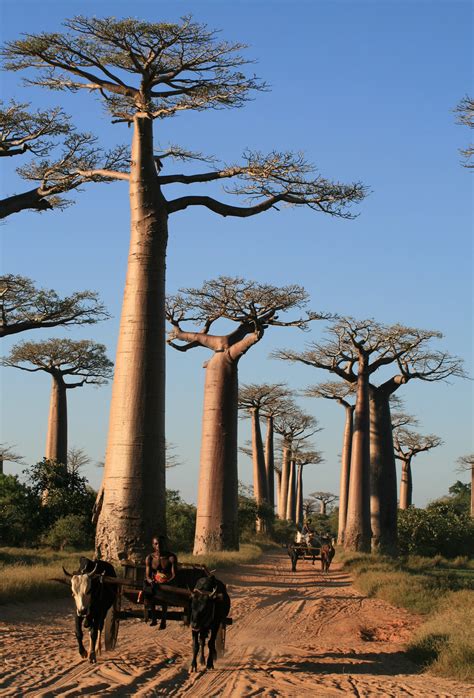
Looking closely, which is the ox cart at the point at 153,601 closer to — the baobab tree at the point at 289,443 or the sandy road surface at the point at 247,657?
the sandy road surface at the point at 247,657

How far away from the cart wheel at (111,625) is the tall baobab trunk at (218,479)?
10950 millimetres

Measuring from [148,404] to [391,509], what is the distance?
13.9 metres

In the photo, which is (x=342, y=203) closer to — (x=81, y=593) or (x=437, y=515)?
(x=81, y=593)

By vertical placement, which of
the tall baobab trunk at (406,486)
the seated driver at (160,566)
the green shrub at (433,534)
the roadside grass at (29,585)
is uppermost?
the tall baobab trunk at (406,486)

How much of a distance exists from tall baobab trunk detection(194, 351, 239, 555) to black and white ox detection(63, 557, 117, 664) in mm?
11176

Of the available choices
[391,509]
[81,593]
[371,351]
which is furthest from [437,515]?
[81,593]

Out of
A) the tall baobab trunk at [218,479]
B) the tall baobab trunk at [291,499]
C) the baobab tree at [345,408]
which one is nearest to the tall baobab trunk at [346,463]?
the baobab tree at [345,408]

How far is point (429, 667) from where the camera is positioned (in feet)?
24.1

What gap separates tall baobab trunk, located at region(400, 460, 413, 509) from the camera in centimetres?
3519

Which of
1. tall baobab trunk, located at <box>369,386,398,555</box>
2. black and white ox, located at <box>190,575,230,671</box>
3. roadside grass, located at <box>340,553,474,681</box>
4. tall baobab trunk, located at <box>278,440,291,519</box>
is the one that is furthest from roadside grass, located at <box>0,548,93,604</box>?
tall baobab trunk, located at <box>278,440,291,519</box>

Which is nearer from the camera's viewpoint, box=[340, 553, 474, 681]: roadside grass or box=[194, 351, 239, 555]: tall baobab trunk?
box=[340, 553, 474, 681]: roadside grass

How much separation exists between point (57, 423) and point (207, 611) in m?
20.7

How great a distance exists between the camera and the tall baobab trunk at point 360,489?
23141 mm

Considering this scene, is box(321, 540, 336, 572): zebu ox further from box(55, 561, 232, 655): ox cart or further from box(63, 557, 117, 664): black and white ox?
box(63, 557, 117, 664): black and white ox
